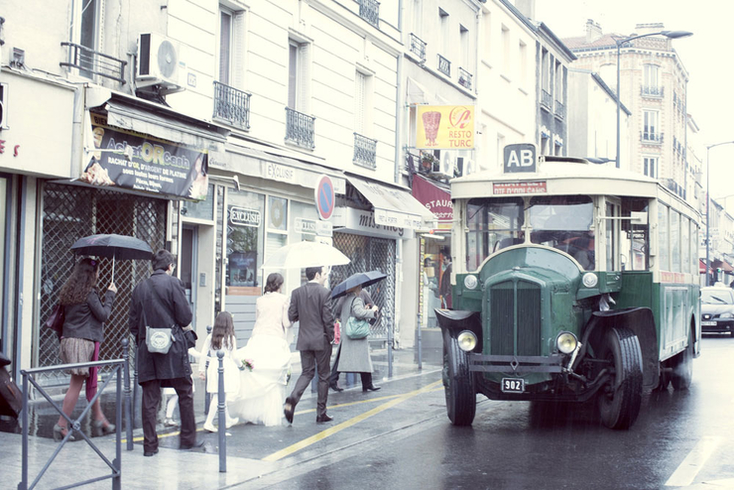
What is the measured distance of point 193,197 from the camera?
44.4 ft

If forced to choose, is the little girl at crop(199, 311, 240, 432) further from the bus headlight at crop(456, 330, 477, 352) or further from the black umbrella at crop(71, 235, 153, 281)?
the bus headlight at crop(456, 330, 477, 352)

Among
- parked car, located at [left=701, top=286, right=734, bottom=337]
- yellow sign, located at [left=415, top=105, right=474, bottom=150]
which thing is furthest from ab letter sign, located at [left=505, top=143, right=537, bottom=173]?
parked car, located at [left=701, top=286, right=734, bottom=337]

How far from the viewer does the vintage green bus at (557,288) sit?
362 inches

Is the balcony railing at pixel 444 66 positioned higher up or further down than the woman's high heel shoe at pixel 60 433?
higher up

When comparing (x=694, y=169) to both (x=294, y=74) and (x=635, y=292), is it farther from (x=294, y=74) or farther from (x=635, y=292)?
(x=635, y=292)

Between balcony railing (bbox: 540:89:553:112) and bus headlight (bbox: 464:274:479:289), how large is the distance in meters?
26.0

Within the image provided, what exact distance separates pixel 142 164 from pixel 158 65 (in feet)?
4.57

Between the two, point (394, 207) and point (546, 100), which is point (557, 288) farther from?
point (546, 100)

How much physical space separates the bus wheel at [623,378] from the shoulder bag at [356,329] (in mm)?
3934

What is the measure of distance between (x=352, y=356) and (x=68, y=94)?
5104 millimetres

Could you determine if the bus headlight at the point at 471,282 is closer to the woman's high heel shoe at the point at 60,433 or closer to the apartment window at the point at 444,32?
the woman's high heel shoe at the point at 60,433

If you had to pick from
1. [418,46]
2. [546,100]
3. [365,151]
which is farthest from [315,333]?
[546,100]

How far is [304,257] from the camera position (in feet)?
37.1

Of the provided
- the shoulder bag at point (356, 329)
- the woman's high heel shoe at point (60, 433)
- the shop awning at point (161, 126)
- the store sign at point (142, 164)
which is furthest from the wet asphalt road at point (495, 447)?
the shop awning at point (161, 126)
